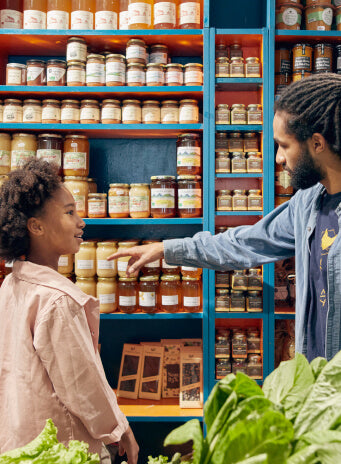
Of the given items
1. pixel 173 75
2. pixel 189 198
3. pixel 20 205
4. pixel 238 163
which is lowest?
pixel 20 205

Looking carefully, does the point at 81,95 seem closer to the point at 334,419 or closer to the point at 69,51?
the point at 69,51

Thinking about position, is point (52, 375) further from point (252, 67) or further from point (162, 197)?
point (252, 67)

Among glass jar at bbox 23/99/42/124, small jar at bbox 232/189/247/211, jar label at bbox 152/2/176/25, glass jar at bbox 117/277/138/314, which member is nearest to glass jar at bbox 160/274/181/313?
glass jar at bbox 117/277/138/314

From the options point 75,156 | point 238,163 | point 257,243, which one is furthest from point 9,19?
point 257,243

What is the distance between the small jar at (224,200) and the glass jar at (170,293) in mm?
424

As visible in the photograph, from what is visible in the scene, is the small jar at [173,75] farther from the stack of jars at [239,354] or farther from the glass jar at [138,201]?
the stack of jars at [239,354]

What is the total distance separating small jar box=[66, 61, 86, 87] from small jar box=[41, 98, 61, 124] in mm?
128

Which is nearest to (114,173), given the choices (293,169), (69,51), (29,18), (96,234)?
(96,234)

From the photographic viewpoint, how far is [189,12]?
7.01ft

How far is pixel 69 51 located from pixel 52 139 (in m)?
0.46

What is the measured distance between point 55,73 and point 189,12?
2.48ft

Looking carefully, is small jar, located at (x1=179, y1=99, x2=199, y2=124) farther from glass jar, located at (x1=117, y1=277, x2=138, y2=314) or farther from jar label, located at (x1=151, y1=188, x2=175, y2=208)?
glass jar, located at (x1=117, y1=277, x2=138, y2=314)

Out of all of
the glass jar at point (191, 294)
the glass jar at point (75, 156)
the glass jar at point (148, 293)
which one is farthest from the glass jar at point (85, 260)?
the glass jar at point (191, 294)

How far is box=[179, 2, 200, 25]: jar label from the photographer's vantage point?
2.13 meters
